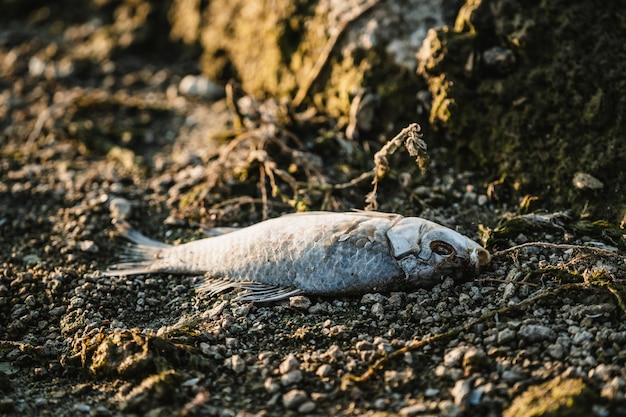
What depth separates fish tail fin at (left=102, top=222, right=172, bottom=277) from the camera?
16.3ft

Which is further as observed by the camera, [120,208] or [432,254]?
[120,208]

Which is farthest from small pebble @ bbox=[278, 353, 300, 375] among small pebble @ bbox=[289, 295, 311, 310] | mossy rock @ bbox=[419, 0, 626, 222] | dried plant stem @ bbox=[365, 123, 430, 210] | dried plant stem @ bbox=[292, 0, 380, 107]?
dried plant stem @ bbox=[292, 0, 380, 107]

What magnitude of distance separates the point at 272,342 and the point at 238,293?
58 cm

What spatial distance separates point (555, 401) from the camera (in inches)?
128

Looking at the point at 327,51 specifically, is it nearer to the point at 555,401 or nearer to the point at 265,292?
the point at 265,292

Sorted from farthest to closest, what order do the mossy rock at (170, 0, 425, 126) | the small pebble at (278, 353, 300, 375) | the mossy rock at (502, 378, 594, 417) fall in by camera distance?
1. the mossy rock at (170, 0, 425, 126)
2. the small pebble at (278, 353, 300, 375)
3. the mossy rock at (502, 378, 594, 417)

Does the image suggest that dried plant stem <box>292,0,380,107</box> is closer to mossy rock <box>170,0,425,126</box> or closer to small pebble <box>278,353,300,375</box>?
mossy rock <box>170,0,425,126</box>

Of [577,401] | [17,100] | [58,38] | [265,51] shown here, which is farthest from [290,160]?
[58,38]

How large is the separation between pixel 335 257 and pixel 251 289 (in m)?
0.65

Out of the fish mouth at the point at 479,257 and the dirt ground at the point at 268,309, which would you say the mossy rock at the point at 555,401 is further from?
the fish mouth at the point at 479,257

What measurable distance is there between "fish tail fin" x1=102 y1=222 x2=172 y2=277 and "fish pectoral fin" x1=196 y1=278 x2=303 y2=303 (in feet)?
1.68

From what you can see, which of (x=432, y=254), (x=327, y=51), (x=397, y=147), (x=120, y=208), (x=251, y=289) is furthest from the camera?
(x=327, y=51)

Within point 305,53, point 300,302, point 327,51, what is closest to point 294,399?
point 300,302

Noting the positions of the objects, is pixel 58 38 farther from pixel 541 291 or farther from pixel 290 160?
pixel 541 291
